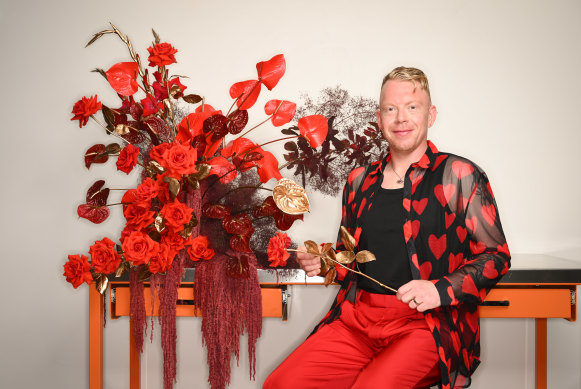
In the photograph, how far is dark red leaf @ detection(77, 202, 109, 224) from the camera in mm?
1432

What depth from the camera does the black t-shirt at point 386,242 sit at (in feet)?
4.57

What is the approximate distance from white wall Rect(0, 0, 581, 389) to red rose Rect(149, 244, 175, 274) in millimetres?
888

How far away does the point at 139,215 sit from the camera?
1332 mm

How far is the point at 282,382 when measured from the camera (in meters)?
1.31

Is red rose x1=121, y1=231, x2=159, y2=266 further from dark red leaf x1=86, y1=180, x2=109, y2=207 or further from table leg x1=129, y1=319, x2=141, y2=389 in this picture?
table leg x1=129, y1=319, x2=141, y2=389

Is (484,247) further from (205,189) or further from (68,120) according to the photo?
(68,120)

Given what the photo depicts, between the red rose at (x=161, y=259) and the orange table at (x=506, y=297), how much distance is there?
0.87 feet

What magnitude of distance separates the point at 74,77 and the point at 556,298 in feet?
7.60

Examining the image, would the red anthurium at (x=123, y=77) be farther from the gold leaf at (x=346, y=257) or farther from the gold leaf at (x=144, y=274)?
the gold leaf at (x=346, y=257)

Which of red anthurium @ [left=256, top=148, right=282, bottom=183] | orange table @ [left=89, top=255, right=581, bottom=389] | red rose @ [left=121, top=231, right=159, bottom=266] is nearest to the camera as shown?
red rose @ [left=121, top=231, right=159, bottom=266]

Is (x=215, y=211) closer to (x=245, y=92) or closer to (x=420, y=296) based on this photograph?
(x=245, y=92)

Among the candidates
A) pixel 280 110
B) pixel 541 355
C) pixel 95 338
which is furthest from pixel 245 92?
pixel 541 355

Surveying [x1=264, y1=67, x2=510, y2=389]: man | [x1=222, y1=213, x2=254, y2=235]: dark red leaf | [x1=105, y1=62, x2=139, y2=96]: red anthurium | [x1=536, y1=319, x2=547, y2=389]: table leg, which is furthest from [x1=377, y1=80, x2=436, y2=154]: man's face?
[x1=536, y1=319, x2=547, y2=389]: table leg

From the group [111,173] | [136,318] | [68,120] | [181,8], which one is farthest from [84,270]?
[181,8]
